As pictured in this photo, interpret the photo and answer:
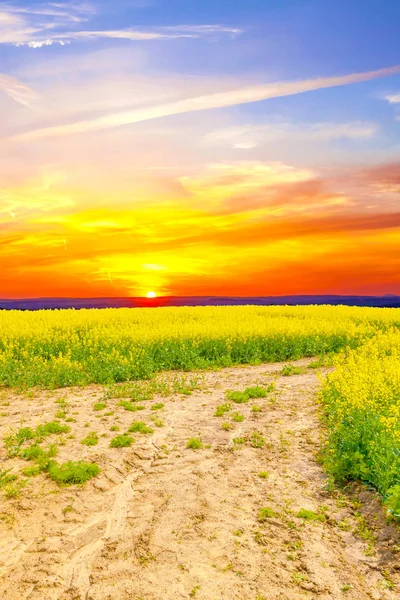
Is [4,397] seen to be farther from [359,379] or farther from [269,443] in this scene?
[359,379]

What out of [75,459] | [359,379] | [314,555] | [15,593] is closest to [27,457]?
[75,459]

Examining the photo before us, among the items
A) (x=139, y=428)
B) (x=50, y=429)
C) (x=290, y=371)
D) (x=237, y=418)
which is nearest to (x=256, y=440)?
(x=237, y=418)

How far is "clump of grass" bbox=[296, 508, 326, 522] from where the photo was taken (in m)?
7.55

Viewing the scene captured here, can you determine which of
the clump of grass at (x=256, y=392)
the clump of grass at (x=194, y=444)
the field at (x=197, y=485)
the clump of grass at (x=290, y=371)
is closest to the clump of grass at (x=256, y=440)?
the field at (x=197, y=485)

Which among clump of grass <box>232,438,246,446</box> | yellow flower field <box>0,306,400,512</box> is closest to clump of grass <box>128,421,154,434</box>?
clump of grass <box>232,438,246,446</box>

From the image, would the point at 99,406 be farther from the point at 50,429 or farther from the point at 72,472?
the point at 72,472

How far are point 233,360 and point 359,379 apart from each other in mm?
9113

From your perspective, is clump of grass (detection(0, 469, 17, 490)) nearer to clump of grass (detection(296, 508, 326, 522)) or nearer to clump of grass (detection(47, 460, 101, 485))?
clump of grass (detection(47, 460, 101, 485))

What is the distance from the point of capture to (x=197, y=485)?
8562 millimetres

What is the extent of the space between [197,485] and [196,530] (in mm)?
1475

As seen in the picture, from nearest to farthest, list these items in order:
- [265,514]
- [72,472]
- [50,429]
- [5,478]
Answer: [265,514]
[5,478]
[72,472]
[50,429]

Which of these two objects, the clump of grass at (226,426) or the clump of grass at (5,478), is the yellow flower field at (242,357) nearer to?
the clump of grass at (226,426)

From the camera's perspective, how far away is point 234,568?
20.4 ft

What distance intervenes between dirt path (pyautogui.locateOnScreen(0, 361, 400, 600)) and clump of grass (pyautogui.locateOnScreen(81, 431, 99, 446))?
0.48 feet
